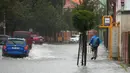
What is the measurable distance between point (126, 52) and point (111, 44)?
183 inches

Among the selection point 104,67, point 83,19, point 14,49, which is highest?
point 83,19

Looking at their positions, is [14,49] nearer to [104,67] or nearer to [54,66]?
[54,66]

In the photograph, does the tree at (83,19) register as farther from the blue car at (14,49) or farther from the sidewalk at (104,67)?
the blue car at (14,49)

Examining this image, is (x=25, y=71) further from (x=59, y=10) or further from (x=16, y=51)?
(x=59, y=10)

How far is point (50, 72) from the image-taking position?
700 inches

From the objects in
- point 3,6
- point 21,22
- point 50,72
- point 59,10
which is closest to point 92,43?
point 50,72

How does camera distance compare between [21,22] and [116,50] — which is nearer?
[116,50]

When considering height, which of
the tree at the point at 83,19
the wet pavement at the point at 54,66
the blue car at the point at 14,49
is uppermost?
the tree at the point at 83,19

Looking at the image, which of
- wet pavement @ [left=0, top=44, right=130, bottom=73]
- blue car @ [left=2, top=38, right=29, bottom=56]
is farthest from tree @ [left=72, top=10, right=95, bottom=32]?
blue car @ [left=2, top=38, right=29, bottom=56]

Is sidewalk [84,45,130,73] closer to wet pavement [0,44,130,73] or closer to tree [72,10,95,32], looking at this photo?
wet pavement [0,44,130,73]

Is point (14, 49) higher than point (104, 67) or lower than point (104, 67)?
higher

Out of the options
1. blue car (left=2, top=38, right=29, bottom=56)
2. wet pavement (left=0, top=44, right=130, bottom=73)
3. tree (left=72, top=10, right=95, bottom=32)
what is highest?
tree (left=72, top=10, right=95, bottom=32)

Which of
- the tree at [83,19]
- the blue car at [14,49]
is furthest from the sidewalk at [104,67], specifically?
the blue car at [14,49]

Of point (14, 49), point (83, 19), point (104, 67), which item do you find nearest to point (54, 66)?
point (104, 67)
